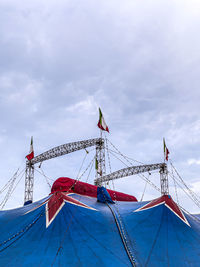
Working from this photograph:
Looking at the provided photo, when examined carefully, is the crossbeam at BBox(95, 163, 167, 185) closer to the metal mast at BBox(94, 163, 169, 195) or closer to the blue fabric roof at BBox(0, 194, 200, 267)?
the metal mast at BBox(94, 163, 169, 195)

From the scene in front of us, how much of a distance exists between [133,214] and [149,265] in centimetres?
275

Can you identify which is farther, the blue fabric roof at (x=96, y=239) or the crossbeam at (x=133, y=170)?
the crossbeam at (x=133, y=170)

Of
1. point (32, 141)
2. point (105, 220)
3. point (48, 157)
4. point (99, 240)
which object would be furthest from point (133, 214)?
point (48, 157)

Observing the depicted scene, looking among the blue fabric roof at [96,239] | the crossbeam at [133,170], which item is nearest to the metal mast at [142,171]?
the crossbeam at [133,170]

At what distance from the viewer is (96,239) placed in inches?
339

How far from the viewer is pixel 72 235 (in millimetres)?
8758

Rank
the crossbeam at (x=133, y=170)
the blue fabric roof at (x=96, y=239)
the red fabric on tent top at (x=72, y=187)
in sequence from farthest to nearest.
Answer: the crossbeam at (x=133, y=170), the red fabric on tent top at (x=72, y=187), the blue fabric roof at (x=96, y=239)

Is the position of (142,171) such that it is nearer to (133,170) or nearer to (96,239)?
(133,170)

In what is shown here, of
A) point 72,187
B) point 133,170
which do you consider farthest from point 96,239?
point 133,170

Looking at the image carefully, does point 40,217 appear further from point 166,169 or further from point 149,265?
point 166,169

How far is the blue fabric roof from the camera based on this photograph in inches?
306

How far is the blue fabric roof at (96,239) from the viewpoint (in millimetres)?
7770

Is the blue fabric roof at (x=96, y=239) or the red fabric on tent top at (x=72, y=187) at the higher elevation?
the red fabric on tent top at (x=72, y=187)

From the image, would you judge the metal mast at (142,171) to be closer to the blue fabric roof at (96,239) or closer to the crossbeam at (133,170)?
the crossbeam at (133,170)
